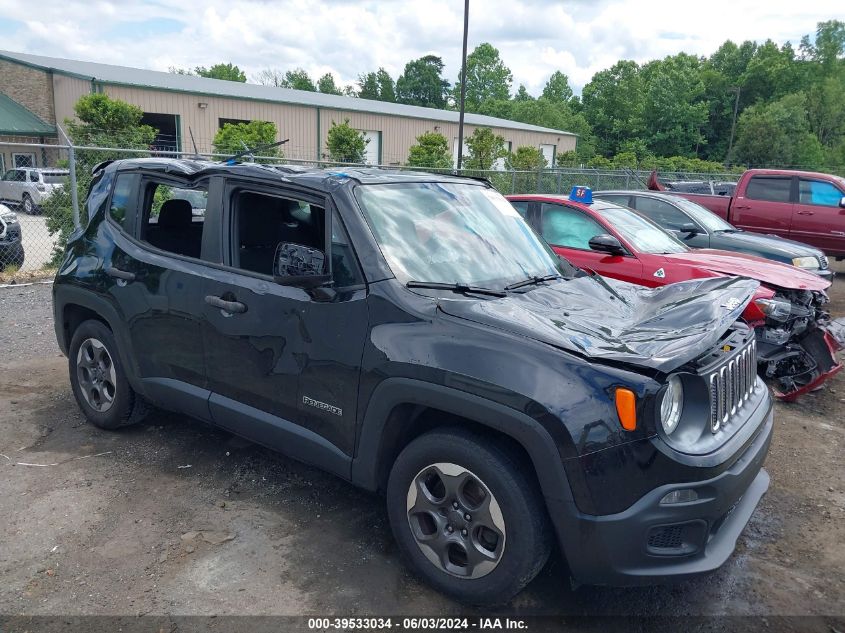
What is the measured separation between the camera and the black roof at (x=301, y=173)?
11.5ft

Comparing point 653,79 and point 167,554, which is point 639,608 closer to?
point 167,554

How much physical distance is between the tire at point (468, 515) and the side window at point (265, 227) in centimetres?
144

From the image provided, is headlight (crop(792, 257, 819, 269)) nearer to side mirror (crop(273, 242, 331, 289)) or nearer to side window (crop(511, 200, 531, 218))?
side window (crop(511, 200, 531, 218))

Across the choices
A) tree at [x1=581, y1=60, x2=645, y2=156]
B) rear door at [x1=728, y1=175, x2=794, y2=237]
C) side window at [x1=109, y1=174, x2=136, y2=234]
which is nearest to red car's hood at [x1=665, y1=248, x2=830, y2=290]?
side window at [x1=109, y1=174, x2=136, y2=234]

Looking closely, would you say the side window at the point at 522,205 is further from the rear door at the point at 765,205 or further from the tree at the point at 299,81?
the tree at the point at 299,81

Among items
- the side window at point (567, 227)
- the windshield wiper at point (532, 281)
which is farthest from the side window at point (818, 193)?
the windshield wiper at point (532, 281)

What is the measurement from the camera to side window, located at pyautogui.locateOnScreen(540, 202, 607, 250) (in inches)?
278

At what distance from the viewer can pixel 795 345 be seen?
19.0 ft

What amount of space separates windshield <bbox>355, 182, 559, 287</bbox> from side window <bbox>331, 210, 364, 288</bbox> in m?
0.15

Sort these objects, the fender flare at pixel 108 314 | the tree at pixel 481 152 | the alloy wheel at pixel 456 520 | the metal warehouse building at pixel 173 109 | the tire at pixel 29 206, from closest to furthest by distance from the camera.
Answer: the alloy wheel at pixel 456 520 < the fender flare at pixel 108 314 < the tire at pixel 29 206 < the tree at pixel 481 152 < the metal warehouse building at pixel 173 109

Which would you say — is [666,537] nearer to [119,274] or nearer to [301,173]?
[301,173]

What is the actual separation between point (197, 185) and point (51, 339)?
418 cm

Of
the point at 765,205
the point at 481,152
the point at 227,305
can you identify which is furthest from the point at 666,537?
the point at 481,152

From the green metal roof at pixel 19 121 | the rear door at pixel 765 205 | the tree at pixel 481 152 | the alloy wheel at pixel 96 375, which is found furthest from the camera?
the green metal roof at pixel 19 121
